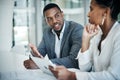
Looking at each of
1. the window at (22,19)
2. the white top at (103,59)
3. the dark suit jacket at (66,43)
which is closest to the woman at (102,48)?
the white top at (103,59)

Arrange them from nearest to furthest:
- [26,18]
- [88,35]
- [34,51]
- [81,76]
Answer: [81,76]
[88,35]
[34,51]
[26,18]

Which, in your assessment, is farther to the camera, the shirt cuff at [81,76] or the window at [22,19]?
the window at [22,19]

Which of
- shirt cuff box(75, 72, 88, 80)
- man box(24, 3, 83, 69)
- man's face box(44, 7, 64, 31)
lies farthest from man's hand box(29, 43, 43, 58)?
shirt cuff box(75, 72, 88, 80)

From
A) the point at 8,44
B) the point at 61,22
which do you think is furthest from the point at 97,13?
the point at 8,44

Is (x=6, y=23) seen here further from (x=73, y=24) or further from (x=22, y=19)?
(x=73, y=24)

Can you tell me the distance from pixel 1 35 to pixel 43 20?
0.27 m

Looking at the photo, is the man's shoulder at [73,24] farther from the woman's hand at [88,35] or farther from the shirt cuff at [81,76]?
the shirt cuff at [81,76]

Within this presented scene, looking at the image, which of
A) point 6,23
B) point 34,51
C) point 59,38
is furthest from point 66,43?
point 6,23

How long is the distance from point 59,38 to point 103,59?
37cm

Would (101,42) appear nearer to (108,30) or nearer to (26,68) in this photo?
(108,30)

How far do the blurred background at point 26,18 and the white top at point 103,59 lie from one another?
203mm

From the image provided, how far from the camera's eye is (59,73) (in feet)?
2.34

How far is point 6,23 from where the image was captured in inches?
47.0

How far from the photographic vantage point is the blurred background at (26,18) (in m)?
1.05
